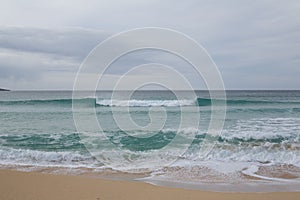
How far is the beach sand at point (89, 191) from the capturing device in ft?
13.2

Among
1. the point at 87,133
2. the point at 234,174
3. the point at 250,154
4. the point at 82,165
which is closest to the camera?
the point at 234,174

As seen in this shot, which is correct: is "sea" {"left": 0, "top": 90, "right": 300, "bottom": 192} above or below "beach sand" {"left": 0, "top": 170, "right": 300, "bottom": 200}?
below

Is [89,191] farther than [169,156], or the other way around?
[169,156]

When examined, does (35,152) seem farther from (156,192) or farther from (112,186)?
(156,192)

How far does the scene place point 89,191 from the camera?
13.9ft

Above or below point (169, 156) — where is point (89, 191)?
above

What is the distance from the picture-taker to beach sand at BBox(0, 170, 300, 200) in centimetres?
403

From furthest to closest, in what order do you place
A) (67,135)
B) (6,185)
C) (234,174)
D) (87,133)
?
(87,133), (67,135), (234,174), (6,185)

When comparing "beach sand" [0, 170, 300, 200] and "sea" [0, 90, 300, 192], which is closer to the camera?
"beach sand" [0, 170, 300, 200]

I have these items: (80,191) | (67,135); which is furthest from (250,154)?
(67,135)

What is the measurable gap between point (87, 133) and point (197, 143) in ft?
15.8

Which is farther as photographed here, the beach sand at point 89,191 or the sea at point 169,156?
the sea at point 169,156

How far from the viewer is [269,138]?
10.4 metres

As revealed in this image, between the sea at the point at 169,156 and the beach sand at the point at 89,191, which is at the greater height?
the beach sand at the point at 89,191
